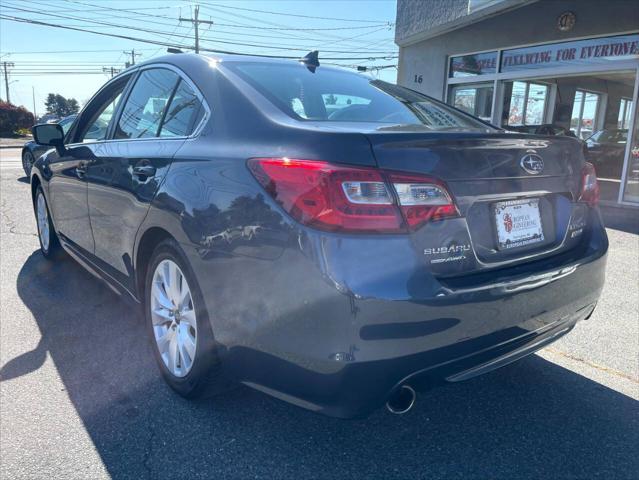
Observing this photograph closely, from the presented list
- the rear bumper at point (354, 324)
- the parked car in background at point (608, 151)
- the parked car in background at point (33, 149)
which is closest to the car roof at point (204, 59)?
the rear bumper at point (354, 324)

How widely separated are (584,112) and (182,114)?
18.2m

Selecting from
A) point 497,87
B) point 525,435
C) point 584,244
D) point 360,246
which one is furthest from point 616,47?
point 360,246

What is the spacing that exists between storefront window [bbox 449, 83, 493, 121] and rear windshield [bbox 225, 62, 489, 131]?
9788mm

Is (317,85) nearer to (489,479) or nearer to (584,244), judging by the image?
(584,244)

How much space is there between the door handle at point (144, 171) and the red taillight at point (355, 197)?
38.2 inches

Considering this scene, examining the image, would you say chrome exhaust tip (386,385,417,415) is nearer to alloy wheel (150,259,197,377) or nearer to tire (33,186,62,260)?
alloy wheel (150,259,197,377)

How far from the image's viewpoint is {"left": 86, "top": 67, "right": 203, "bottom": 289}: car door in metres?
2.55

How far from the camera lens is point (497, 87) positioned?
1168 centimetres

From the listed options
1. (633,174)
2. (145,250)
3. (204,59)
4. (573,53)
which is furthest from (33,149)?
(633,174)

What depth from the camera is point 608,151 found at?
608 inches

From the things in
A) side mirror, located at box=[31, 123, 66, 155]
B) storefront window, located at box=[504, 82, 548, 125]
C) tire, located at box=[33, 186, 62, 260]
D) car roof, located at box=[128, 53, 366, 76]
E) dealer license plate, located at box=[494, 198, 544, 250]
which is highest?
storefront window, located at box=[504, 82, 548, 125]

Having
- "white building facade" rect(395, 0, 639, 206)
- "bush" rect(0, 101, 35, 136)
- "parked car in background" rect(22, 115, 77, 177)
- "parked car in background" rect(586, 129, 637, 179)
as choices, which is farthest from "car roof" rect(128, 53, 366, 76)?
"bush" rect(0, 101, 35, 136)

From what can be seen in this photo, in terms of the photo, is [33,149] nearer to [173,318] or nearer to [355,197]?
[173,318]

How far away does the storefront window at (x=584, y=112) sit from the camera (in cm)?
1703
